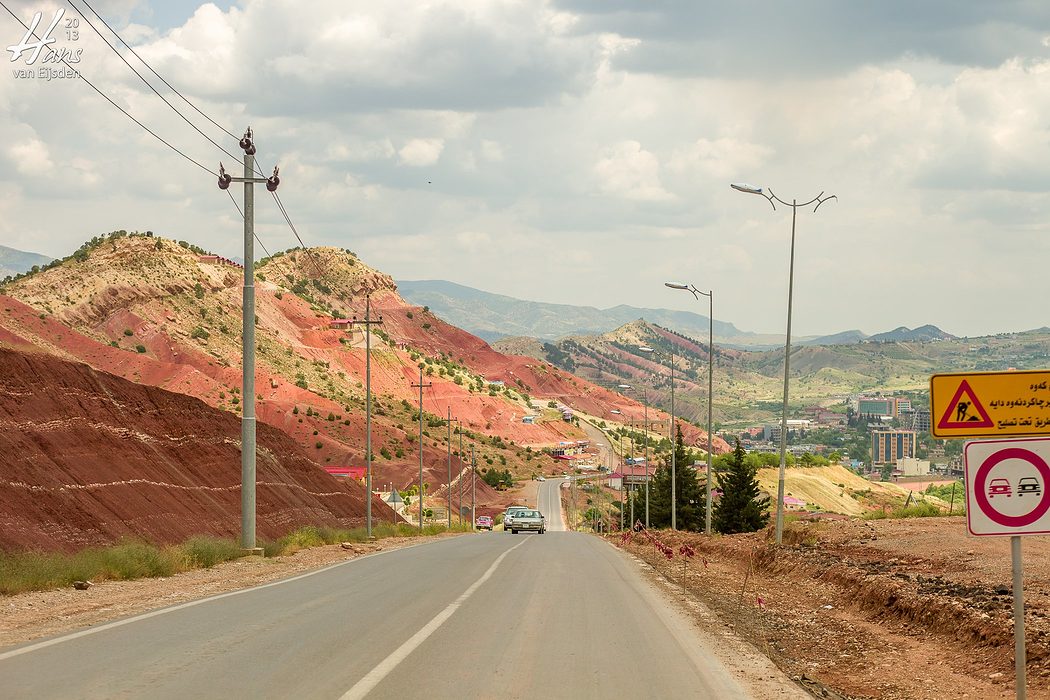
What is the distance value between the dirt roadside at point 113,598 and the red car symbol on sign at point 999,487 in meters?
9.92

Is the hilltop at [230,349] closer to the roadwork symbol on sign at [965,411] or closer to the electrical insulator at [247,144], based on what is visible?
the electrical insulator at [247,144]

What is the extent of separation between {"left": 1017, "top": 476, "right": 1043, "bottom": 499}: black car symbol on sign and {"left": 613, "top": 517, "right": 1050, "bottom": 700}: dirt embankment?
3.67m

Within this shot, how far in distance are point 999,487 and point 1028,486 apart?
20cm

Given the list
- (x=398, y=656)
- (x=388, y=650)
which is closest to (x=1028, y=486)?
(x=398, y=656)

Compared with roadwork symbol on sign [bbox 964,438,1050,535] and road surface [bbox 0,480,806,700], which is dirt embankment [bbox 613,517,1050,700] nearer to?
road surface [bbox 0,480,806,700]

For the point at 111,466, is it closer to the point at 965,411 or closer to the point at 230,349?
the point at 965,411

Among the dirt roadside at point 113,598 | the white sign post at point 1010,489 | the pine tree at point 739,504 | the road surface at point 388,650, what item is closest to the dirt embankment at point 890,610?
the road surface at point 388,650

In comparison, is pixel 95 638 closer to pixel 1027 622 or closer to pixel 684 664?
pixel 684 664

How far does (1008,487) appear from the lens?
810 centimetres

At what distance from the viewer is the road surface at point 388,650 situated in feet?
32.0

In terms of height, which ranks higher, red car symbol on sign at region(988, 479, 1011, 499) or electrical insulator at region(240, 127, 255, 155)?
electrical insulator at region(240, 127, 255, 155)

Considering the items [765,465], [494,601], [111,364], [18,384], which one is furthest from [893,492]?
[494,601]

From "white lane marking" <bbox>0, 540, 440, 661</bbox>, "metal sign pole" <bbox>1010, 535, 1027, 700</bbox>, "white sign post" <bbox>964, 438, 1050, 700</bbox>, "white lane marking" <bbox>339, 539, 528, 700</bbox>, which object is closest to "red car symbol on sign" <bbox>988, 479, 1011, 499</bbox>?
"white sign post" <bbox>964, 438, 1050, 700</bbox>

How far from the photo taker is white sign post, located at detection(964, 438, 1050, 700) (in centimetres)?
799
